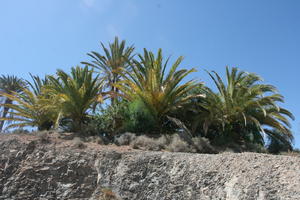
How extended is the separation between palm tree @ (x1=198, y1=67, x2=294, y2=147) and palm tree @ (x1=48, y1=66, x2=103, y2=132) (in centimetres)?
492

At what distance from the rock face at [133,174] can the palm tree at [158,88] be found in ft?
9.03

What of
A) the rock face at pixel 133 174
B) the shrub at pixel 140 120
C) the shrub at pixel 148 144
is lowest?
the rock face at pixel 133 174

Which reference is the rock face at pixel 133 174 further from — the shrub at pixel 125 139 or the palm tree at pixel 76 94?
the palm tree at pixel 76 94

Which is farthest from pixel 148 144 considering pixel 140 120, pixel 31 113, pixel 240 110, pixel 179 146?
pixel 31 113

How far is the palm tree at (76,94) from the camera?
1038 cm

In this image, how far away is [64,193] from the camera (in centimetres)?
663

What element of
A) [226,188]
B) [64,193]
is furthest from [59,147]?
[226,188]

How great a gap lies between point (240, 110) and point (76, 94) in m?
7.09

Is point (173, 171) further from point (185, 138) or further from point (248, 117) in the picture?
point (248, 117)

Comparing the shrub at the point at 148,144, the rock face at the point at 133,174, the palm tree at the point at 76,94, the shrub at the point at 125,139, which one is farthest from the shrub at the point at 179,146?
the palm tree at the point at 76,94

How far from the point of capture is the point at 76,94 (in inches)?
414

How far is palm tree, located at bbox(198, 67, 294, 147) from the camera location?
9773 millimetres

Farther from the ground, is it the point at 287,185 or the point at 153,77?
the point at 153,77

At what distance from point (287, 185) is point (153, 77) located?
260 inches
